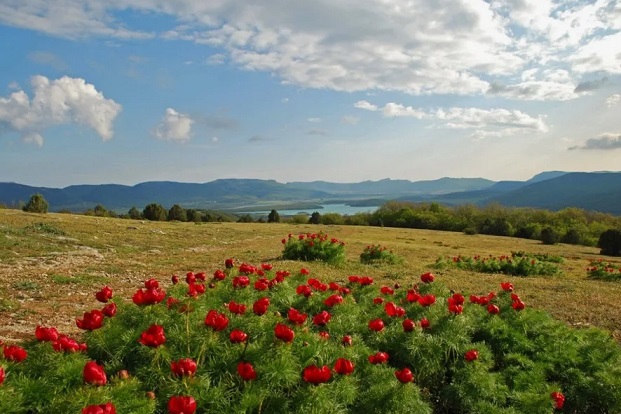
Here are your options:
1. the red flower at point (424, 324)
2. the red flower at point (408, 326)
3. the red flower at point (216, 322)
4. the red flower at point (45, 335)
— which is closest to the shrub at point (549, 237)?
the red flower at point (424, 324)

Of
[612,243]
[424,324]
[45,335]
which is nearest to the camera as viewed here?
[45,335]

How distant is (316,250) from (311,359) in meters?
12.1

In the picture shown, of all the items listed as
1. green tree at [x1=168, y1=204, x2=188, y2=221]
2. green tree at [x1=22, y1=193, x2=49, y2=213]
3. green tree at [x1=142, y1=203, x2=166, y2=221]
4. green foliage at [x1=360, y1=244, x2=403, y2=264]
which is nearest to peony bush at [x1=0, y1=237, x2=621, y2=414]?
green foliage at [x1=360, y1=244, x2=403, y2=264]

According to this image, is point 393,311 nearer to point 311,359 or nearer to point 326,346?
point 326,346

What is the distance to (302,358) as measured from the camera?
4129 mm

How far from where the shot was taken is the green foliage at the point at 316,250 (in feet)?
53.2

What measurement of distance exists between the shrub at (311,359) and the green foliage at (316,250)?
9.06 meters

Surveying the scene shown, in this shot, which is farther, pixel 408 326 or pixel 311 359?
pixel 408 326

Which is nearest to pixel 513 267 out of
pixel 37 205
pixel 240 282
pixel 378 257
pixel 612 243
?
pixel 378 257

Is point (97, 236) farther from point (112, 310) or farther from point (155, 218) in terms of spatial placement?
point (155, 218)

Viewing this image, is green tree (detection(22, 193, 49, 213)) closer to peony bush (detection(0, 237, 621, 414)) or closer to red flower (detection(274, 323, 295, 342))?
peony bush (detection(0, 237, 621, 414))

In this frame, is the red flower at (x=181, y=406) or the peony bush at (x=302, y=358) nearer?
the red flower at (x=181, y=406)

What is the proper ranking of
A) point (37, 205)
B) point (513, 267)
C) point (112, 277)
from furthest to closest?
point (37, 205)
point (513, 267)
point (112, 277)

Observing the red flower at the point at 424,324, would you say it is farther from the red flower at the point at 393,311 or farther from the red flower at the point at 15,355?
the red flower at the point at 15,355
